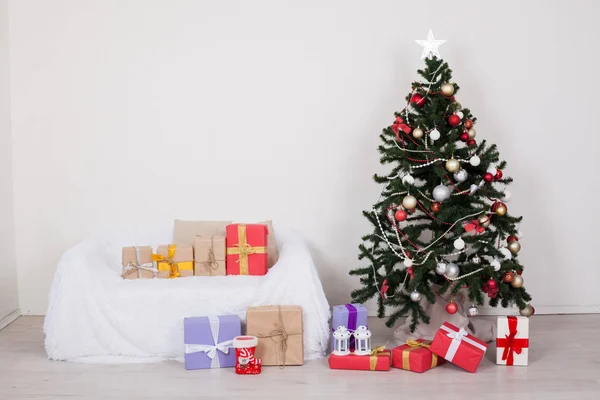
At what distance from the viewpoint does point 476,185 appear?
3.60 meters

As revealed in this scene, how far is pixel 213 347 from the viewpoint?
3473mm

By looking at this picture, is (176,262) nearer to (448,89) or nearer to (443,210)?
(443,210)

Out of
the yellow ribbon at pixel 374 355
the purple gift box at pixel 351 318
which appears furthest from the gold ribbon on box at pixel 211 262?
the yellow ribbon at pixel 374 355

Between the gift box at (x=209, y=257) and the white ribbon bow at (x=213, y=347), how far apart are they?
19.0 inches

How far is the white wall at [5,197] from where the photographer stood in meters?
4.24

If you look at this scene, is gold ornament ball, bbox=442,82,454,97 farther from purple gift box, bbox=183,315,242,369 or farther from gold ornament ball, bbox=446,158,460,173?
purple gift box, bbox=183,315,242,369

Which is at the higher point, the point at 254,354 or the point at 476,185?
the point at 476,185

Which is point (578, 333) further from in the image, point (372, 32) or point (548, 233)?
point (372, 32)

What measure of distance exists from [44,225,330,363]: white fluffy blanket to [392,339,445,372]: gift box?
1.34ft

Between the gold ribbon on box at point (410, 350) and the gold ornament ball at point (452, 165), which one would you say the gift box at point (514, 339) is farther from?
the gold ornament ball at point (452, 165)

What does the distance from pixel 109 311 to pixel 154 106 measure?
1.38 m

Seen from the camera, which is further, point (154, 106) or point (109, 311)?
point (154, 106)

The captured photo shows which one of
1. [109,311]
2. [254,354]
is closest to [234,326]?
[254,354]

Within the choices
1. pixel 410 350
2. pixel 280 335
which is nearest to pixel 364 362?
pixel 410 350
